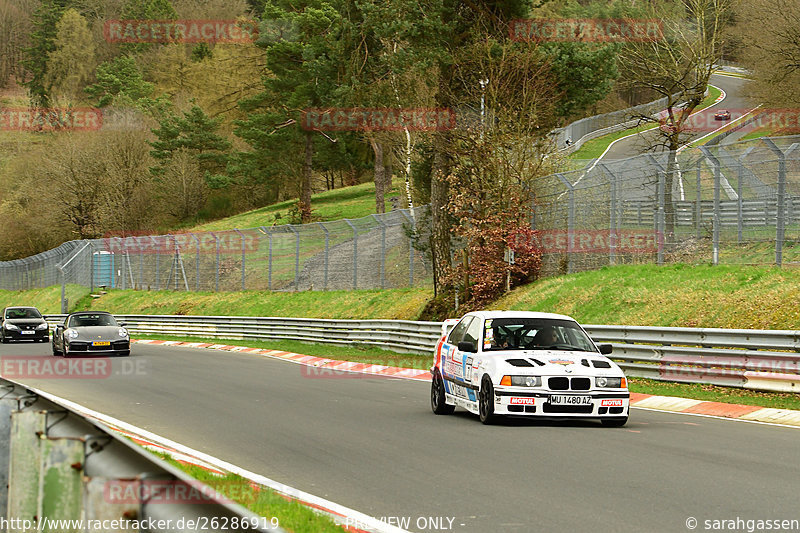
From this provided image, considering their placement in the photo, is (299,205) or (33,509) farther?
(299,205)

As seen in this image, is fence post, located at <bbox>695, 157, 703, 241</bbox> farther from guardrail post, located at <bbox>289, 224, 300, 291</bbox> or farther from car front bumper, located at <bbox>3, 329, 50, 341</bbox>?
car front bumper, located at <bbox>3, 329, 50, 341</bbox>

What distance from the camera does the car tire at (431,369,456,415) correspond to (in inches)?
553

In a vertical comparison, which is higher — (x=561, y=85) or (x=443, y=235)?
(x=561, y=85)

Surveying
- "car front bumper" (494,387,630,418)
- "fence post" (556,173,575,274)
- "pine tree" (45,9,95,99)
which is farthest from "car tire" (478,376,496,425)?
"pine tree" (45,9,95,99)

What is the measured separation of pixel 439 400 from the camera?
14086 millimetres

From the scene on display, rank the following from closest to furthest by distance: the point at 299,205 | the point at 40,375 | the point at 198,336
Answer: the point at 40,375, the point at 198,336, the point at 299,205

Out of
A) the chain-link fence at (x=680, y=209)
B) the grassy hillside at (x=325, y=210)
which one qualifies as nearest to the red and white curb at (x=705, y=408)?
the chain-link fence at (x=680, y=209)

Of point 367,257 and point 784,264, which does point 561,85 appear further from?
point 784,264

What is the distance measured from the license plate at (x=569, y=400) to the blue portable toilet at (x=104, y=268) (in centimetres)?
5016

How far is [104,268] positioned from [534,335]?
163ft

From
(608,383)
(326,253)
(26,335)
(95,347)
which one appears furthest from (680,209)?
(26,335)

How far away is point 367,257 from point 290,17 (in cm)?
2699

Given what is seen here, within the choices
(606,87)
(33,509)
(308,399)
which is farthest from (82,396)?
(606,87)

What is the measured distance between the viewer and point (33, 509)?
3846 millimetres
